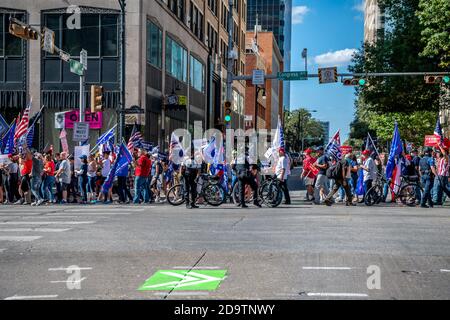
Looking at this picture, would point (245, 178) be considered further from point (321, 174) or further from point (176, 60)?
point (176, 60)

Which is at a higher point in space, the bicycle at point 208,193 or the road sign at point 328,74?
the road sign at point 328,74

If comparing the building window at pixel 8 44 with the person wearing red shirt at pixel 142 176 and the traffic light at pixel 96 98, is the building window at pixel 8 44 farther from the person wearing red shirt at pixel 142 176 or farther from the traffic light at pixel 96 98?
the person wearing red shirt at pixel 142 176

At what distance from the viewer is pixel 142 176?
20.0 m

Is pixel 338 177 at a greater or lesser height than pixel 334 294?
greater

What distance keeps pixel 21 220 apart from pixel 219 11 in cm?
4204

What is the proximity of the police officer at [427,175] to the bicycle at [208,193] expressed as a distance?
20.1ft

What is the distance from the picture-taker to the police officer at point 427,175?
18922mm

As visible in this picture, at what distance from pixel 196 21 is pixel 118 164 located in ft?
83.4

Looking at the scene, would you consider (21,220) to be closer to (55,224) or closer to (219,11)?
(55,224)

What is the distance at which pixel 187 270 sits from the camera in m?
8.24

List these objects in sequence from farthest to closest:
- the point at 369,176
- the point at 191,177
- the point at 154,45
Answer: the point at 154,45
the point at 369,176
the point at 191,177

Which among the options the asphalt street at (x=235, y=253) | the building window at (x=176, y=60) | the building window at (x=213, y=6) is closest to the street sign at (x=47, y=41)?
the asphalt street at (x=235, y=253)

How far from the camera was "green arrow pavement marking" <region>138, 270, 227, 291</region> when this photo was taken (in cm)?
714

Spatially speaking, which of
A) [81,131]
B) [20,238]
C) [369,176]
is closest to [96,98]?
[81,131]
